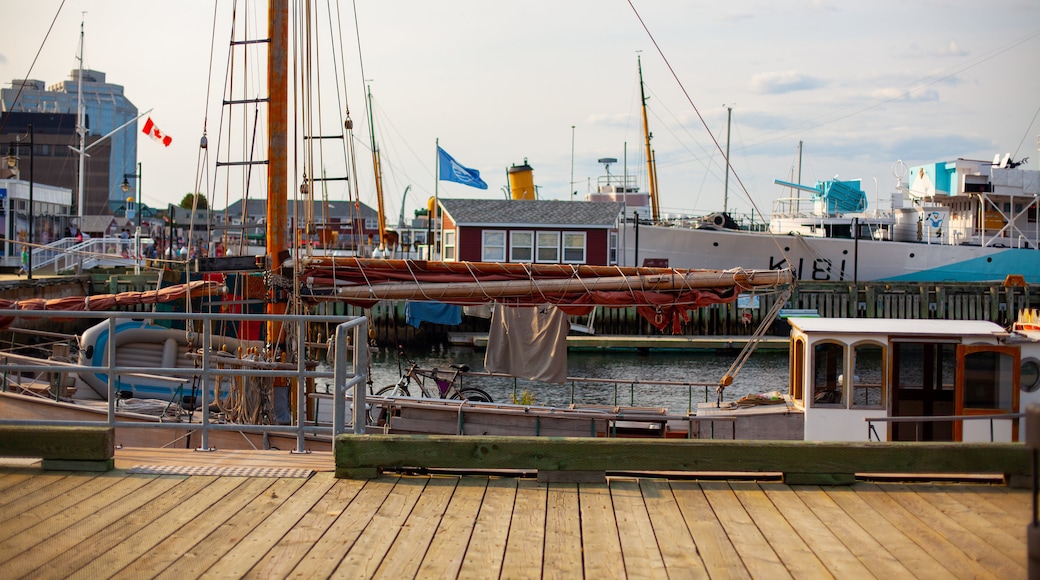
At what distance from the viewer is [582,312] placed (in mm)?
14102

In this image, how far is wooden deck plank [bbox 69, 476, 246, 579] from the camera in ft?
17.5

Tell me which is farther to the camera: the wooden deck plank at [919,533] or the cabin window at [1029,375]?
the cabin window at [1029,375]

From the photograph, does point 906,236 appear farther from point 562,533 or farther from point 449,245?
point 562,533

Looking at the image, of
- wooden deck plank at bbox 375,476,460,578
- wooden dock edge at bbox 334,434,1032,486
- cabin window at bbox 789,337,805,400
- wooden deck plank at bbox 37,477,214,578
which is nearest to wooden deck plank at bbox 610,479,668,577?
wooden dock edge at bbox 334,434,1032,486

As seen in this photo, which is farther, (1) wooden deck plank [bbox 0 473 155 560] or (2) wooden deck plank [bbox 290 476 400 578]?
(1) wooden deck plank [bbox 0 473 155 560]

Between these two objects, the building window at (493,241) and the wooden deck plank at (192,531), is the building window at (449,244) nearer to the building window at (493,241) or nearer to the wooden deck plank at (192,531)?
the building window at (493,241)

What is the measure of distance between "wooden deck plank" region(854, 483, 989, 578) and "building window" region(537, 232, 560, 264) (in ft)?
120

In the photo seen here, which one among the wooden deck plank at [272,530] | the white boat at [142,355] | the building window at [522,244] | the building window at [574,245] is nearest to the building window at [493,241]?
the building window at [522,244]

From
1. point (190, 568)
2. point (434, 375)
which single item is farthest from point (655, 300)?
point (190, 568)

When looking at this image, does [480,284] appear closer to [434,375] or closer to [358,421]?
[434,375]

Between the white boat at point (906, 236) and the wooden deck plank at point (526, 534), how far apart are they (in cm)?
4115

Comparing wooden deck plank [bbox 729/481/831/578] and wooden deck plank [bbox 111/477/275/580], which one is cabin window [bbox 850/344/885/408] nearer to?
wooden deck plank [bbox 729/481/831/578]

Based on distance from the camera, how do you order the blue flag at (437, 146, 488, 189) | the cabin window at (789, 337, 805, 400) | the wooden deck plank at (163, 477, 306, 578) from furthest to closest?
the blue flag at (437, 146, 488, 189) < the cabin window at (789, 337, 805, 400) < the wooden deck plank at (163, 477, 306, 578)

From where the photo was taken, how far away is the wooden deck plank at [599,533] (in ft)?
18.0
